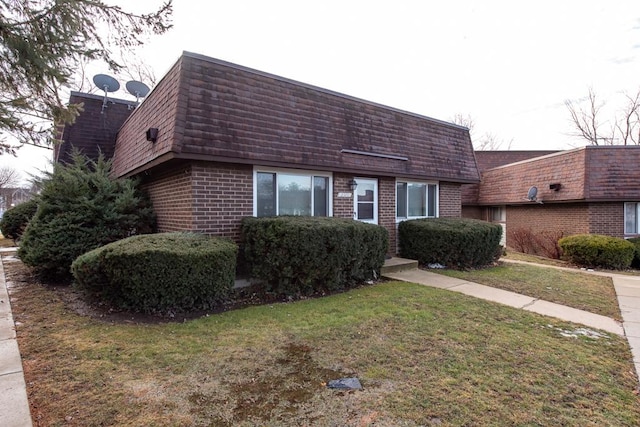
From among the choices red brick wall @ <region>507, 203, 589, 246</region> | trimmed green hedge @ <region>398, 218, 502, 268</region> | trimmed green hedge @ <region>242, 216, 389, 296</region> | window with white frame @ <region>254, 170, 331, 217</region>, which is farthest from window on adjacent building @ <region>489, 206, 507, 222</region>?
trimmed green hedge @ <region>242, 216, 389, 296</region>

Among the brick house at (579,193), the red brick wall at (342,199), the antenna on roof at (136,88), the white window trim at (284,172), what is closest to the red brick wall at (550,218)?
the brick house at (579,193)

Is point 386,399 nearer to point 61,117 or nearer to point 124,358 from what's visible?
point 124,358

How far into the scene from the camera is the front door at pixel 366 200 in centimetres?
912

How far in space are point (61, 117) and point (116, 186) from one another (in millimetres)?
2335

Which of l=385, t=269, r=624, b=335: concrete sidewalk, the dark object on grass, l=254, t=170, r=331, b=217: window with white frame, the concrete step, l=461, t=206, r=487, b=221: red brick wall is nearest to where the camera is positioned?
the dark object on grass

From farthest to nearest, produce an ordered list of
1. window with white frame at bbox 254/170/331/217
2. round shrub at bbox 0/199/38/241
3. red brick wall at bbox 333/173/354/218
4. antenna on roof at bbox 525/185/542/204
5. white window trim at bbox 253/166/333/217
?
antenna on roof at bbox 525/185/542/204, round shrub at bbox 0/199/38/241, red brick wall at bbox 333/173/354/218, window with white frame at bbox 254/170/331/217, white window trim at bbox 253/166/333/217

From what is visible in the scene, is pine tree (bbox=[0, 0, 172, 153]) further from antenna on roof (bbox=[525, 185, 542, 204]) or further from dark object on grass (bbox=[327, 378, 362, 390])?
antenna on roof (bbox=[525, 185, 542, 204])

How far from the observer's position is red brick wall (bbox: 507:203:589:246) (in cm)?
1317

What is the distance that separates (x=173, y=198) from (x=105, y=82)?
342 inches

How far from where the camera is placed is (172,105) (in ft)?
21.1

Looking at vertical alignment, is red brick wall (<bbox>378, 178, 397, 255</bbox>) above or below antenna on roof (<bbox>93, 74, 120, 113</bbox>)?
below

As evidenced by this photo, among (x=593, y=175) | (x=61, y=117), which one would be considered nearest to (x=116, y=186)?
(x=61, y=117)

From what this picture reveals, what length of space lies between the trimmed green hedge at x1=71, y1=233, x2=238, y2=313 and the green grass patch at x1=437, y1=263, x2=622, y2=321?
18.8 feet

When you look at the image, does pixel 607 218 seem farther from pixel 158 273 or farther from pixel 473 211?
pixel 158 273
